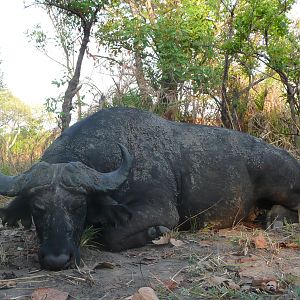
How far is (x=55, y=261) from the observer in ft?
12.3

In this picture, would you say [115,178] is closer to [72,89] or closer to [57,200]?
[57,200]

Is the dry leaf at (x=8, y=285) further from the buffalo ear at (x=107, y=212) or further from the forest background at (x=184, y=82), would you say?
the forest background at (x=184, y=82)

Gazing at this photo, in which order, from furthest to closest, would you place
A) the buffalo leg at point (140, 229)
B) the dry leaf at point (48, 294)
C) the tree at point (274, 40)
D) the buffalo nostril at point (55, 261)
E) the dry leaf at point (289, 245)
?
the tree at point (274, 40) < the buffalo leg at point (140, 229) < the dry leaf at point (289, 245) < the buffalo nostril at point (55, 261) < the dry leaf at point (48, 294)

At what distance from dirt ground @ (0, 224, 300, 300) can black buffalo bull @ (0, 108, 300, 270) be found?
23cm

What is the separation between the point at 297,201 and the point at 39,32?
10425 mm

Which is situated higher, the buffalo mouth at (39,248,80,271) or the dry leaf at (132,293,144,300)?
the buffalo mouth at (39,248,80,271)

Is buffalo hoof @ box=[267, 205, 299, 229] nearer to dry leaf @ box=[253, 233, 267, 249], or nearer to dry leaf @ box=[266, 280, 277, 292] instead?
dry leaf @ box=[253, 233, 267, 249]

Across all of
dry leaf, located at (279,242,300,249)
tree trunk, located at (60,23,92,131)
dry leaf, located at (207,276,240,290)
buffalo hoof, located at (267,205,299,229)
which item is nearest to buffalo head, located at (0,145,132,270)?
dry leaf, located at (207,276,240,290)

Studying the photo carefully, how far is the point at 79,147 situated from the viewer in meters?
5.05

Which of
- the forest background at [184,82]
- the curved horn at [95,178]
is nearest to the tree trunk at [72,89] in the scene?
the forest background at [184,82]

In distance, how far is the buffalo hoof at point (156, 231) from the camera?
5024 millimetres

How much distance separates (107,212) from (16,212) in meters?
0.77

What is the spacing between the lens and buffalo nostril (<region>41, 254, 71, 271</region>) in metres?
3.75

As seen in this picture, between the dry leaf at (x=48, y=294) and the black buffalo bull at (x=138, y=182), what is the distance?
50cm
